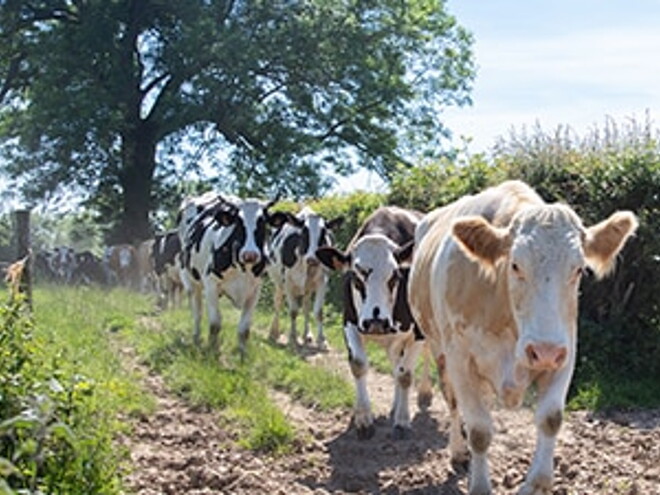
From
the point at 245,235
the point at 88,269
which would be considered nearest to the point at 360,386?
the point at 245,235

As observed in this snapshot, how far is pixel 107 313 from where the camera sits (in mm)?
16188

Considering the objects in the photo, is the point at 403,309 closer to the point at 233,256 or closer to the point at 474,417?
the point at 474,417

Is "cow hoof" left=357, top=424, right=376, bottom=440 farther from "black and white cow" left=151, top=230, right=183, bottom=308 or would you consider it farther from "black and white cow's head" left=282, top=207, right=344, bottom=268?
"black and white cow" left=151, top=230, right=183, bottom=308

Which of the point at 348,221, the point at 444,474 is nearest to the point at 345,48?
the point at 348,221

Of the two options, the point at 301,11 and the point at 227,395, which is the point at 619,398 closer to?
the point at 227,395

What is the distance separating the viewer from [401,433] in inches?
298

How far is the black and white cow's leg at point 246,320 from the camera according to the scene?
11234mm

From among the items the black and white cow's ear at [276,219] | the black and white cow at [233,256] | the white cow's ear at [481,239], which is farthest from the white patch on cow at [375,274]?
the black and white cow's ear at [276,219]

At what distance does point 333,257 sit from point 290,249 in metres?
6.22

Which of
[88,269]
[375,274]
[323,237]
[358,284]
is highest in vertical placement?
[323,237]

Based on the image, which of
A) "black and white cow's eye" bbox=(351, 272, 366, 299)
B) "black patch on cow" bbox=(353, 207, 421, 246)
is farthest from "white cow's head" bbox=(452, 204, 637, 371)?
"black patch on cow" bbox=(353, 207, 421, 246)

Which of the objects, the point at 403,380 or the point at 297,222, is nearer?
the point at 403,380

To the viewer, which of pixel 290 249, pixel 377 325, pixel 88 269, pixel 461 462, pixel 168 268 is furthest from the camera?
pixel 88 269

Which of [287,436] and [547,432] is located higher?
[547,432]
